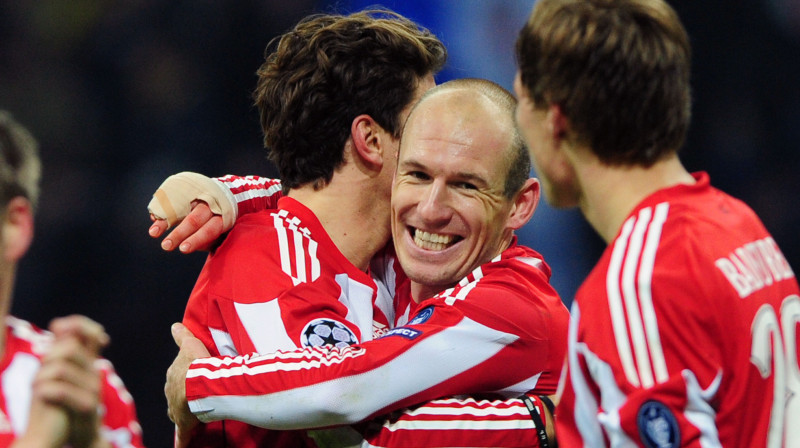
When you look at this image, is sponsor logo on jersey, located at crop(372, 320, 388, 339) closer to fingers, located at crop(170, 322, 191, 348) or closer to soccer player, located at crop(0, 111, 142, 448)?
fingers, located at crop(170, 322, 191, 348)

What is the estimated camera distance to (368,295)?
2.91 m

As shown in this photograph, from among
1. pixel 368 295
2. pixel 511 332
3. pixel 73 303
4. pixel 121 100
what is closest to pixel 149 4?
pixel 121 100

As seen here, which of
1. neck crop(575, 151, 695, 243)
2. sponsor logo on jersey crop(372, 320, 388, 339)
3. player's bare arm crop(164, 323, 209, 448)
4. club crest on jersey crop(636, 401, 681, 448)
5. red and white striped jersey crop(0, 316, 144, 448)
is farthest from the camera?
sponsor logo on jersey crop(372, 320, 388, 339)

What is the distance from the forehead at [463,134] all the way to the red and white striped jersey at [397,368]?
1.26 ft

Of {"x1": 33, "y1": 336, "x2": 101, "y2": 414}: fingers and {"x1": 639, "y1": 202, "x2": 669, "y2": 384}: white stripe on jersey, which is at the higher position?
{"x1": 33, "y1": 336, "x2": 101, "y2": 414}: fingers

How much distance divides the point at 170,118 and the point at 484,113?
2823mm

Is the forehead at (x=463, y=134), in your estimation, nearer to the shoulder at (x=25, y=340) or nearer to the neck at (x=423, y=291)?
the neck at (x=423, y=291)

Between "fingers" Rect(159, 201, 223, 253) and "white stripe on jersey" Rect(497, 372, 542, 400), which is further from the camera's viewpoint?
"fingers" Rect(159, 201, 223, 253)

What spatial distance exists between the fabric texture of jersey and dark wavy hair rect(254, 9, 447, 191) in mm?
220

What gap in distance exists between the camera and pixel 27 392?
1.54 meters

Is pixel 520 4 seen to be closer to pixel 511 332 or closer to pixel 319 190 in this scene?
pixel 319 190

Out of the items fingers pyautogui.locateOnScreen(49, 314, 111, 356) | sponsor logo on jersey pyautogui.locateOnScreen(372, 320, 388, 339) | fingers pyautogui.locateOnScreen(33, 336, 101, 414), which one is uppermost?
fingers pyautogui.locateOnScreen(49, 314, 111, 356)

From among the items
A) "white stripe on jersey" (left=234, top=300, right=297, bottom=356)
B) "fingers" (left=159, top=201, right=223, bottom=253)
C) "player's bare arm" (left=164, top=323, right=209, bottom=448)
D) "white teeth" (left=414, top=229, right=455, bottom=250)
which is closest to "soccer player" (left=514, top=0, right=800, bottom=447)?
"white teeth" (left=414, top=229, right=455, bottom=250)

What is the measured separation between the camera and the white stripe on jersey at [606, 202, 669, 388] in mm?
1690
